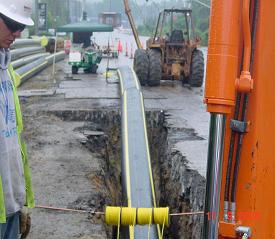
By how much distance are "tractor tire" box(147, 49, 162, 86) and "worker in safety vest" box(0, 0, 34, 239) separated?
10925 mm

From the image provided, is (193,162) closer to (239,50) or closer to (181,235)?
(181,235)

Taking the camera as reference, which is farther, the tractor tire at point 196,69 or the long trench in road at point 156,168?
the tractor tire at point 196,69

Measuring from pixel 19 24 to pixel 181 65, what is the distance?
39.6ft

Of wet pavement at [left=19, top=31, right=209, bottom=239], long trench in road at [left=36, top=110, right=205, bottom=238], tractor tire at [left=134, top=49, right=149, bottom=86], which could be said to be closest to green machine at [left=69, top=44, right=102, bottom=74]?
wet pavement at [left=19, top=31, right=209, bottom=239]

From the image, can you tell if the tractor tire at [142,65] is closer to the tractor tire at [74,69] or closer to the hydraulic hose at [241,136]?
the tractor tire at [74,69]

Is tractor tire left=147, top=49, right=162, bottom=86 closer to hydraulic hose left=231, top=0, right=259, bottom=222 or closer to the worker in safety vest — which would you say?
the worker in safety vest

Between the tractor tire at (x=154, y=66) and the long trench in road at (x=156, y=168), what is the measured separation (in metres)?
3.58

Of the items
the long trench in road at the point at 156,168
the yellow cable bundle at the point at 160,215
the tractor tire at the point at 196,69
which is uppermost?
the tractor tire at the point at 196,69

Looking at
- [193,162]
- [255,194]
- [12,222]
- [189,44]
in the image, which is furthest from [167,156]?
[189,44]

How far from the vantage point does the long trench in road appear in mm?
5977

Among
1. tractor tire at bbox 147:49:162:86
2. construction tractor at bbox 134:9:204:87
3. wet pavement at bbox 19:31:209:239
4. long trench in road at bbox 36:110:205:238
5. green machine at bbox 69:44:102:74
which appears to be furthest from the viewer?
green machine at bbox 69:44:102:74

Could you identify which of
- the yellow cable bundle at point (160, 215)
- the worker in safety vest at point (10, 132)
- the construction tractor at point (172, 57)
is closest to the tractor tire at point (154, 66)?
Result: the construction tractor at point (172, 57)

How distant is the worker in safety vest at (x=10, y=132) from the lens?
268cm

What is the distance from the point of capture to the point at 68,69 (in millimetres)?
19812
